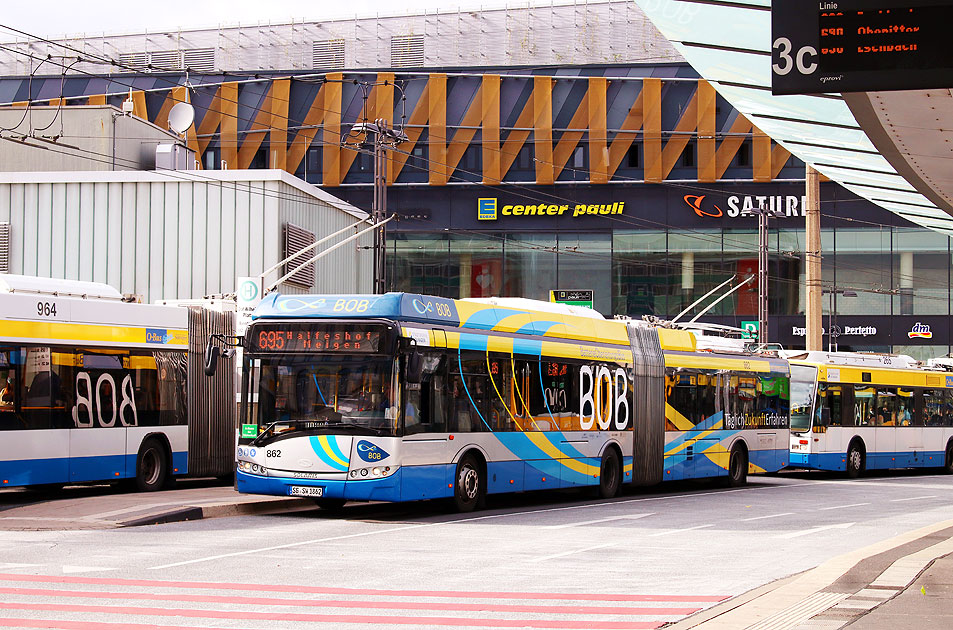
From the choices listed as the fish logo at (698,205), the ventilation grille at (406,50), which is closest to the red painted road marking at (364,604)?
the fish logo at (698,205)

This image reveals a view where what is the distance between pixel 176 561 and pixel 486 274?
4747 cm

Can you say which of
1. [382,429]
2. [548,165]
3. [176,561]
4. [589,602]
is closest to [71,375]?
[382,429]

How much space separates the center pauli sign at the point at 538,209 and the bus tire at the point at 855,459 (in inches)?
1032

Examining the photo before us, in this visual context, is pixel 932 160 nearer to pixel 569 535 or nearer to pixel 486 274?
pixel 569 535

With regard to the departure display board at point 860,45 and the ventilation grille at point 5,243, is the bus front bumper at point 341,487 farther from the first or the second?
the ventilation grille at point 5,243

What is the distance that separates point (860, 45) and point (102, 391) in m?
12.8

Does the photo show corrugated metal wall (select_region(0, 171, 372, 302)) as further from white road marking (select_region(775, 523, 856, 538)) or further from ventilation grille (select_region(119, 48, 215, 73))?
ventilation grille (select_region(119, 48, 215, 73))

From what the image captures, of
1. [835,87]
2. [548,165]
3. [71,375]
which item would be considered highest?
[548,165]

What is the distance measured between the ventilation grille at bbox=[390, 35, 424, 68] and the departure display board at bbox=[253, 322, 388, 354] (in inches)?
1794

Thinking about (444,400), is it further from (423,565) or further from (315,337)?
(423,565)

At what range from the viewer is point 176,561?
39.9ft

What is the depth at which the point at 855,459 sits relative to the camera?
33062mm

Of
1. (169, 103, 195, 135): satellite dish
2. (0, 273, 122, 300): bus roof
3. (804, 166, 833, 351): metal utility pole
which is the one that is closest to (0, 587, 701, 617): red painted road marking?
(0, 273, 122, 300): bus roof

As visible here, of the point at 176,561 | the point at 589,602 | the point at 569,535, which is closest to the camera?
the point at 589,602
